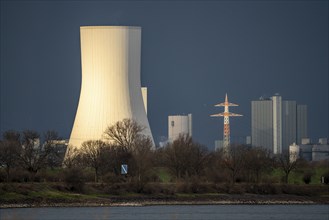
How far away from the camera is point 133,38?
59.7 meters

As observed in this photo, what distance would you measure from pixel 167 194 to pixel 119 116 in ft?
30.2

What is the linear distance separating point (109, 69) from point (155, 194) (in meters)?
8.34

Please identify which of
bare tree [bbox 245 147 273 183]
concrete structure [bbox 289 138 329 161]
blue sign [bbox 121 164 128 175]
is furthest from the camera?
concrete structure [bbox 289 138 329 161]

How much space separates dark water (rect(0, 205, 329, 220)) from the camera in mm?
45844

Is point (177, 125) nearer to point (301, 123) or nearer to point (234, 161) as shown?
point (301, 123)

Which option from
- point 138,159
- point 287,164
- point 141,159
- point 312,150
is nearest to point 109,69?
point 138,159

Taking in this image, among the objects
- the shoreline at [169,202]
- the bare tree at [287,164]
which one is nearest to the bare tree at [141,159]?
the shoreline at [169,202]

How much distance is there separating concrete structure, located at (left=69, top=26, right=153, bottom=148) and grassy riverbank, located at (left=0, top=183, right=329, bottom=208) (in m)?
6.95

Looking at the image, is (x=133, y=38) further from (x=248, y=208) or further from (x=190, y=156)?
(x=248, y=208)

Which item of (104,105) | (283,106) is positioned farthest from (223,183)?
(283,106)

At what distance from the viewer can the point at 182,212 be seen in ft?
157

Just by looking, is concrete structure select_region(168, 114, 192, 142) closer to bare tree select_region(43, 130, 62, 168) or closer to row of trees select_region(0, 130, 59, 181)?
bare tree select_region(43, 130, 62, 168)

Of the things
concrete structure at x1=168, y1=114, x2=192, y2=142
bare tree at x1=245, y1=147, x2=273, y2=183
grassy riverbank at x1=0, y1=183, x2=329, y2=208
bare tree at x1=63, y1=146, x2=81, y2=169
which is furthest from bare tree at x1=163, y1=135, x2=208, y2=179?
concrete structure at x1=168, y1=114, x2=192, y2=142

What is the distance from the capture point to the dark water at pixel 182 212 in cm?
4584
